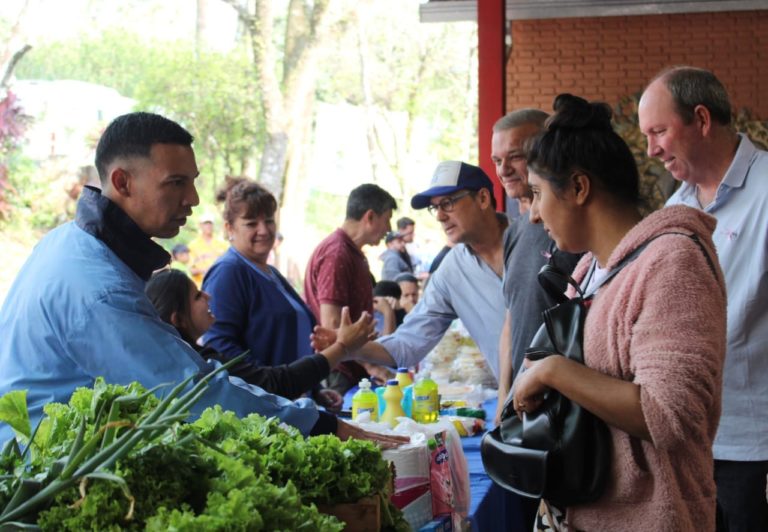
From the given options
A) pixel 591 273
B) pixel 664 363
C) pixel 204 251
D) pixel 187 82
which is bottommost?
pixel 204 251

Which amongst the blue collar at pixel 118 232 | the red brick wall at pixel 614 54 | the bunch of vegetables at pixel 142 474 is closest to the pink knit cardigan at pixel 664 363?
the bunch of vegetables at pixel 142 474

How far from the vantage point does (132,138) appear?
240 cm

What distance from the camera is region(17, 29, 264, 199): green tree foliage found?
25188 mm

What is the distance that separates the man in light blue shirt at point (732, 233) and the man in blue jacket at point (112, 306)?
110 centimetres

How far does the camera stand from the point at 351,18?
25.7 m

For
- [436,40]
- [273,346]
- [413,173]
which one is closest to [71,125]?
[413,173]

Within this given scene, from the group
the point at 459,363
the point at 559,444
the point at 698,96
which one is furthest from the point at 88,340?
the point at 459,363

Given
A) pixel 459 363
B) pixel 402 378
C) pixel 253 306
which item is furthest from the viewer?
pixel 459 363

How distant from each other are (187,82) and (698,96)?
23.6 meters

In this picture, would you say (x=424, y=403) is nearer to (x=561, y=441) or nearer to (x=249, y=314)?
(x=249, y=314)

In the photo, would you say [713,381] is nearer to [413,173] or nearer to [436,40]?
[413,173]

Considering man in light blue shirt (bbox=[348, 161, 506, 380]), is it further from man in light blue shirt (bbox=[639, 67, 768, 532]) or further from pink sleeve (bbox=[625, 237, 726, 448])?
pink sleeve (bbox=[625, 237, 726, 448])

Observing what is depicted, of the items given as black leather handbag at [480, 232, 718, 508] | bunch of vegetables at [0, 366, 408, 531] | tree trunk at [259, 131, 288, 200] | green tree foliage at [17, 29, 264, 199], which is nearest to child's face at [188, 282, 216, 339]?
black leather handbag at [480, 232, 718, 508]

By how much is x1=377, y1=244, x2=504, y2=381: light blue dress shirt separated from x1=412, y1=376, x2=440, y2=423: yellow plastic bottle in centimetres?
52
